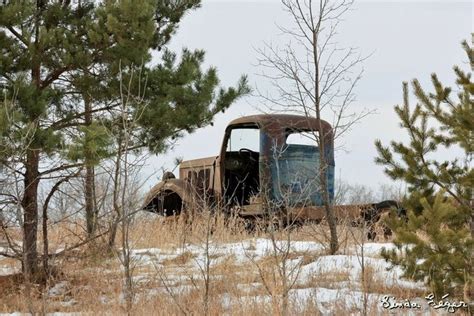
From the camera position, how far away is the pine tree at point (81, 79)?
625 cm

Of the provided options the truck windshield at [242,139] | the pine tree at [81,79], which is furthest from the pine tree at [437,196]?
the truck windshield at [242,139]

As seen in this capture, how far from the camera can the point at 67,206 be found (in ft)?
28.2

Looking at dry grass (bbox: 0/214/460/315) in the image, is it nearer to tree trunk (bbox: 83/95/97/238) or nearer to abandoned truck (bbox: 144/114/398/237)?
tree trunk (bbox: 83/95/97/238)

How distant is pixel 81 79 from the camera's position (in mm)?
7047

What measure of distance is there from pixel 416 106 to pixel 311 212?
13.4 ft

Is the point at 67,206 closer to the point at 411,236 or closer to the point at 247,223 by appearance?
the point at 247,223

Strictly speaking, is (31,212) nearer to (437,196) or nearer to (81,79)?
(81,79)

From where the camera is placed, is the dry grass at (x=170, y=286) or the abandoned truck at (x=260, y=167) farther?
the abandoned truck at (x=260, y=167)

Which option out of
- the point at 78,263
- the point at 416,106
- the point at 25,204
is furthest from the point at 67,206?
the point at 416,106

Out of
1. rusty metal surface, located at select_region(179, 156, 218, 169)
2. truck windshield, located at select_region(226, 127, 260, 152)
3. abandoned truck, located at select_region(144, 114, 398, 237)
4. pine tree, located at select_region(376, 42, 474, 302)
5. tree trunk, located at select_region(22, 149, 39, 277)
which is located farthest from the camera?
rusty metal surface, located at select_region(179, 156, 218, 169)

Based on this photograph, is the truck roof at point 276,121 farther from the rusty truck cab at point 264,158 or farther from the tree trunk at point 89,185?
the tree trunk at point 89,185

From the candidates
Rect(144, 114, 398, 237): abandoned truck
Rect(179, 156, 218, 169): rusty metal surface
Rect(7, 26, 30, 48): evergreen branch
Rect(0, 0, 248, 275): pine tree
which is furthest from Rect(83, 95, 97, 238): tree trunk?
Rect(179, 156, 218, 169): rusty metal surface

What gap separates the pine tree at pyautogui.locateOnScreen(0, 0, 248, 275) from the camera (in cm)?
625

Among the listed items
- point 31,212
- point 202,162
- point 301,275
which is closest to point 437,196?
point 301,275
